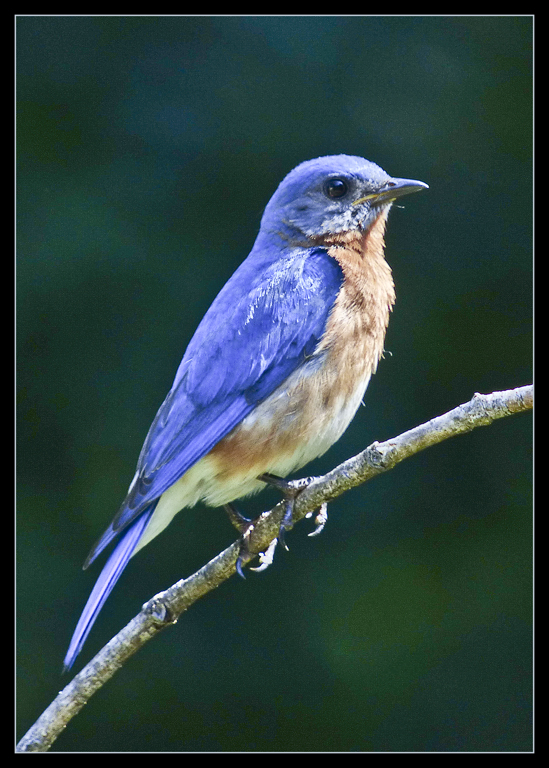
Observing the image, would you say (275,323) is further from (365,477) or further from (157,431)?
(365,477)

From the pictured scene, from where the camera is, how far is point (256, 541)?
8.36 feet

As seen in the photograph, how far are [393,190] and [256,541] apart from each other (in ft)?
4.33

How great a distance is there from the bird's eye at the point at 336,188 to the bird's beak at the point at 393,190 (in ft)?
0.21

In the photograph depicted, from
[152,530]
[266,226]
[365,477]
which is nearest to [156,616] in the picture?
[152,530]

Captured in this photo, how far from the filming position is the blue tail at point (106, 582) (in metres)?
2.35

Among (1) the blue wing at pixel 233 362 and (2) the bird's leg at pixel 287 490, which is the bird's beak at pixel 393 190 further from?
(2) the bird's leg at pixel 287 490

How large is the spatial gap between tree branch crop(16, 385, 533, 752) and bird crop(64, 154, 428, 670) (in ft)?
0.82

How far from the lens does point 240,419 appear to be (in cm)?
268

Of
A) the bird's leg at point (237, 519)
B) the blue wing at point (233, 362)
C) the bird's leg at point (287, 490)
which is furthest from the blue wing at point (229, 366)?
the bird's leg at point (237, 519)

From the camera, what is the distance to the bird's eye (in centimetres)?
301

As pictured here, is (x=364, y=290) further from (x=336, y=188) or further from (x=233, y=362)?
(x=233, y=362)

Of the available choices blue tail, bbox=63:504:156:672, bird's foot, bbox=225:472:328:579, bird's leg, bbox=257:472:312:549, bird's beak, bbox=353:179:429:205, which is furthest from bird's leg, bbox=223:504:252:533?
bird's beak, bbox=353:179:429:205

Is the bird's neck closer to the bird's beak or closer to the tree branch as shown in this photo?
the bird's beak

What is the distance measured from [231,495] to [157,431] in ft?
1.11
